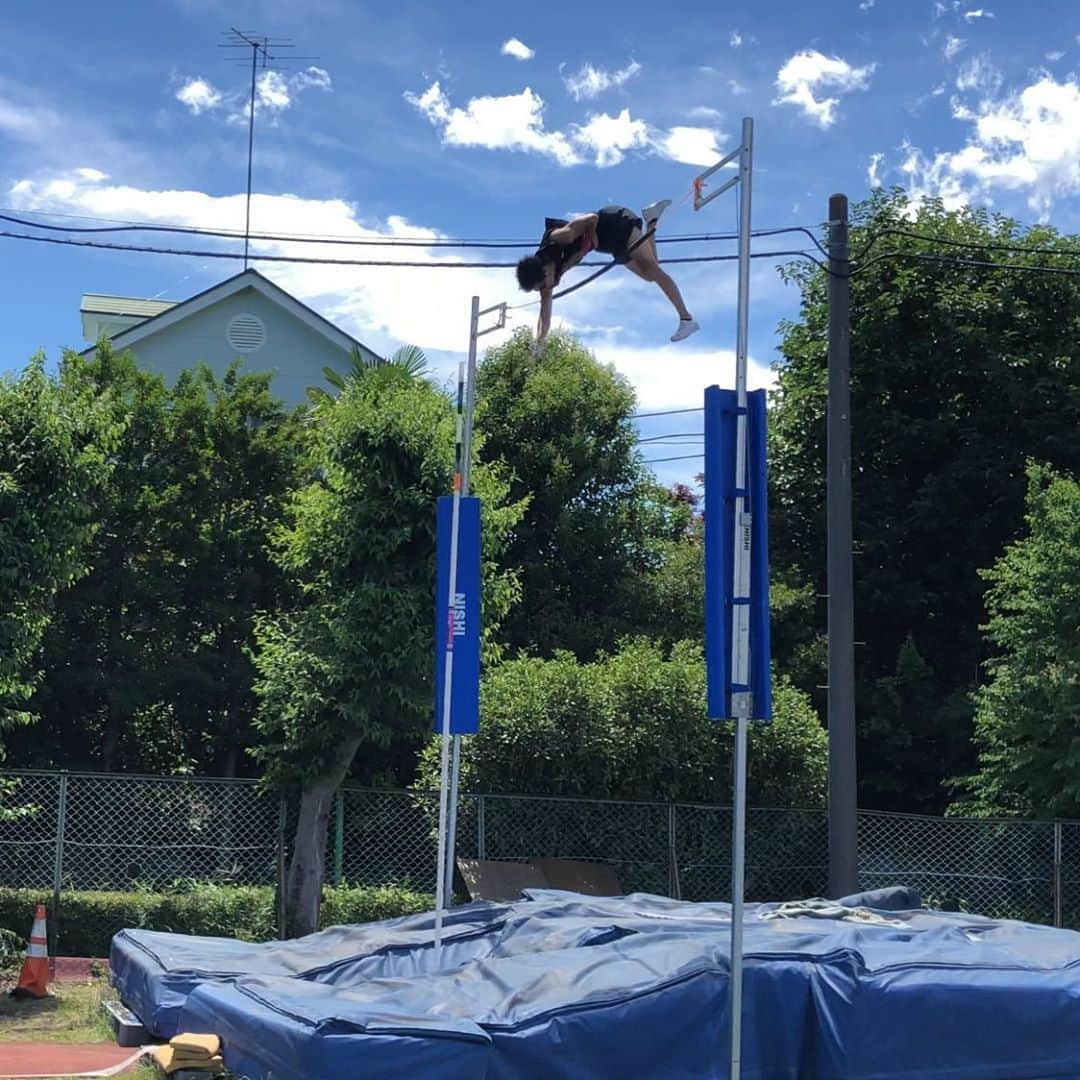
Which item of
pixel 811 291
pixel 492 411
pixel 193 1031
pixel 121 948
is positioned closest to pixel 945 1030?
pixel 193 1031

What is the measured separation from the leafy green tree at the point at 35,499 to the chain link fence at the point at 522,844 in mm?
2618

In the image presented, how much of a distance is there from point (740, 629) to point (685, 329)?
2.43 m

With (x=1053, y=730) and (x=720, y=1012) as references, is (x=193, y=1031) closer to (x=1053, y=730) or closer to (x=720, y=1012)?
(x=720, y=1012)

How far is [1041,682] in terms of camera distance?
47.9 feet

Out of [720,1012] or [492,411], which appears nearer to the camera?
[720,1012]

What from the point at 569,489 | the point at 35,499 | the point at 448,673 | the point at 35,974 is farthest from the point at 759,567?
the point at 569,489

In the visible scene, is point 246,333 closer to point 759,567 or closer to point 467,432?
point 467,432

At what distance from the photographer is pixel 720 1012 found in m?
6.20

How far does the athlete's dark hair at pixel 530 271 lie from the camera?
794 cm

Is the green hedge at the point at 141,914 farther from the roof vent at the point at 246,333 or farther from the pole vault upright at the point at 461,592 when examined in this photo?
the roof vent at the point at 246,333

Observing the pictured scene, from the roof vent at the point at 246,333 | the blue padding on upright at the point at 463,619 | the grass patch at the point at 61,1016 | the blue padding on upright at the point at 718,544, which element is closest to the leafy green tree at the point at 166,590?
the grass patch at the point at 61,1016

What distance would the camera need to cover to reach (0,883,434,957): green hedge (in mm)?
12602

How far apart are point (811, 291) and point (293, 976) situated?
18.3m

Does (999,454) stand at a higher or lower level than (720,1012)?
higher
